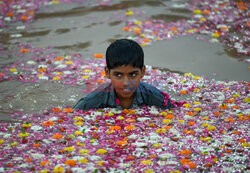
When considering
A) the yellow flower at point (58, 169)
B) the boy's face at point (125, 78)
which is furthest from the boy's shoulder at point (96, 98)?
the yellow flower at point (58, 169)

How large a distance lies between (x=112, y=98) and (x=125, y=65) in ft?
2.61

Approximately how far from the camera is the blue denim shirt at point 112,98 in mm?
6578

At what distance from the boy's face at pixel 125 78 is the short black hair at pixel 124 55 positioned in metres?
0.07

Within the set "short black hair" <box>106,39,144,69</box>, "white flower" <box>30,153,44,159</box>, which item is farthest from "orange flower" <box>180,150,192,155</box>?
"white flower" <box>30,153,44,159</box>

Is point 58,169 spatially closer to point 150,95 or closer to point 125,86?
point 125,86

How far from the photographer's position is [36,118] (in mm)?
6492

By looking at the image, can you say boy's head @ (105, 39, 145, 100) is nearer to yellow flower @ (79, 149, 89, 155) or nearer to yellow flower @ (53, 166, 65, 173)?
yellow flower @ (79, 149, 89, 155)

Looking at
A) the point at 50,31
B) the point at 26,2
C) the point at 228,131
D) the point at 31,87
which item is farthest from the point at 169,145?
the point at 26,2

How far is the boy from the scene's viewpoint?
238 inches

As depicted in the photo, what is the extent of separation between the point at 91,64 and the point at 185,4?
4842 mm

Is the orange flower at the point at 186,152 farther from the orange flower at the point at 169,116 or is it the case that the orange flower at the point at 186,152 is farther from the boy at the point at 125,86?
the boy at the point at 125,86

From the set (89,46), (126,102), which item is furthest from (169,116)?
(89,46)

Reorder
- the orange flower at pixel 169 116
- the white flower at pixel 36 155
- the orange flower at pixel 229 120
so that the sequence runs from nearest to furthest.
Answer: the white flower at pixel 36 155, the orange flower at pixel 229 120, the orange flower at pixel 169 116

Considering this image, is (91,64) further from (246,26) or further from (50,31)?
(246,26)
